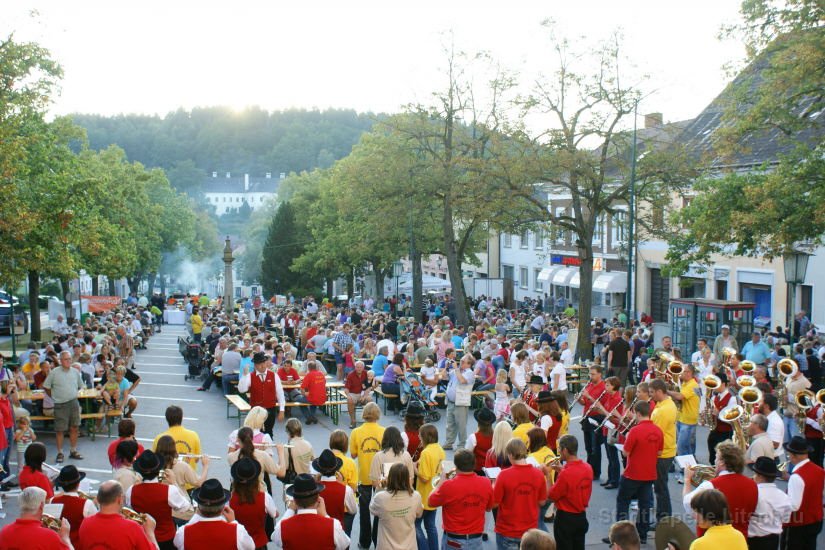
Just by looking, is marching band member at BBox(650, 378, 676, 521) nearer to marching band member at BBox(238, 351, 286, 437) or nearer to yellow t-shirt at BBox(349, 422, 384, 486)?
yellow t-shirt at BBox(349, 422, 384, 486)

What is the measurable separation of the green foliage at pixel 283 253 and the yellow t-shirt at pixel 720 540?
187 ft

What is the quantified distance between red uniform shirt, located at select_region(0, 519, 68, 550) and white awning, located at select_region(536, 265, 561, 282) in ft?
138

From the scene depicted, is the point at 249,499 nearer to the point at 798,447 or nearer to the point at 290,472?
the point at 290,472

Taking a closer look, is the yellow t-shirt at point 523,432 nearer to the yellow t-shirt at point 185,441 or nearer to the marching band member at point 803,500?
the marching band member at point 803,500

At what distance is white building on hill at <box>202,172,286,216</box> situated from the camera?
7347 inches

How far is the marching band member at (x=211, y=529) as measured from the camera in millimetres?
5844

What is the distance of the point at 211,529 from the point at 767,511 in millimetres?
4566

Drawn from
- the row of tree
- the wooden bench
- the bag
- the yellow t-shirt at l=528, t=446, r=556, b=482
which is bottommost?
the wooden bench

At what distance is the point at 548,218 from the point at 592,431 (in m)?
13.8

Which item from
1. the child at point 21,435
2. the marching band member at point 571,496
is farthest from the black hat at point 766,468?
the child at point 21,435

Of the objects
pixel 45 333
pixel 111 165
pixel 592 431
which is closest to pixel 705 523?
pixel 592 431

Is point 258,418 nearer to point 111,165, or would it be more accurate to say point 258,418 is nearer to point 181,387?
point 181,387

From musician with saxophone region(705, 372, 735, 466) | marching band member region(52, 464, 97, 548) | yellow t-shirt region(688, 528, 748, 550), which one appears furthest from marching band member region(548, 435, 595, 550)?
A: musician with saxophone region(705, 372, 735, 466)

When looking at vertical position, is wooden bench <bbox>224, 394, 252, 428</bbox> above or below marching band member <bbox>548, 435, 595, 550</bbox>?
below
